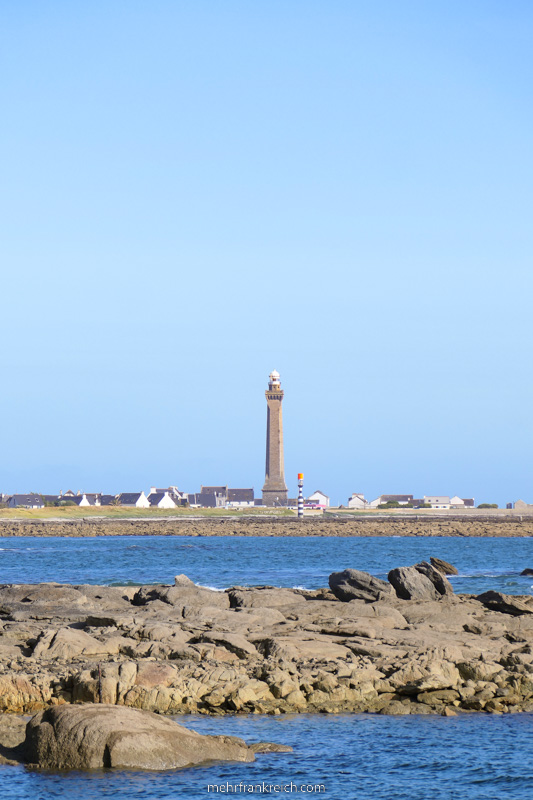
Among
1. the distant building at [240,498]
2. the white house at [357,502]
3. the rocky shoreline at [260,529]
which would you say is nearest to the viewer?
the rocky shoreline at [260,529]

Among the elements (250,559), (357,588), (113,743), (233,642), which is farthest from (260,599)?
(250,559)

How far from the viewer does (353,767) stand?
49.9ft

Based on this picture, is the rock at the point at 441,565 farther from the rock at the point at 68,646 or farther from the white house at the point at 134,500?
the white house at the point at 134,500

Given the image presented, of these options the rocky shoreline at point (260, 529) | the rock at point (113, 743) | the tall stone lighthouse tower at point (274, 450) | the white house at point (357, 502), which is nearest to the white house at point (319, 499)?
the white house at point (357, 502)

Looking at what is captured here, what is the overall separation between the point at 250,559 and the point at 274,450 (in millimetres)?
81338

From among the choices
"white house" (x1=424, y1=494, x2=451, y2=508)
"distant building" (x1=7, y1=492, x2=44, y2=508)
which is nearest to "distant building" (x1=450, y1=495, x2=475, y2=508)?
"white house" (x1=424, y1=494, x2=451, y2=508)

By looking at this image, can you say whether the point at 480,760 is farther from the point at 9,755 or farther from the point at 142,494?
the point at 142,494

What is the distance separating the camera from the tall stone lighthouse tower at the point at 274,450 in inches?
5778

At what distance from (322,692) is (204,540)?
75385 mm

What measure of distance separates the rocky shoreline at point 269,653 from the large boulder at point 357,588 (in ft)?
0.20

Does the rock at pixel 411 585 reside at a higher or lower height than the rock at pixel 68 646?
higher

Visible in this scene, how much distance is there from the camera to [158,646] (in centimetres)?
2167

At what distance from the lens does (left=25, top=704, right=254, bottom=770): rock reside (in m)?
14.7

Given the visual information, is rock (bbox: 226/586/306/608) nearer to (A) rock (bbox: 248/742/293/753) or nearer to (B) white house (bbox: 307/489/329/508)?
(A) rock (bbox: 248/742/293/753)
